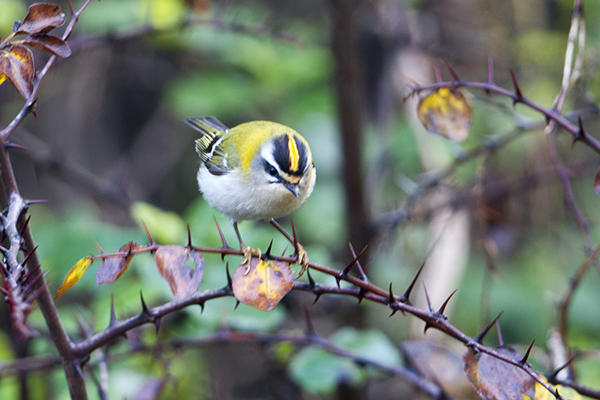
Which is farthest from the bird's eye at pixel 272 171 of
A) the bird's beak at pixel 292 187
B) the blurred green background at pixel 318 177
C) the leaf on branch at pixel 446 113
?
the leaf on branch at pixel 446 113

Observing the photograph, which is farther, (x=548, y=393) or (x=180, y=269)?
(x=548, y=393)

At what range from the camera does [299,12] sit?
723 cm

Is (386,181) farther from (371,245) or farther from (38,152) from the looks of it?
(38,152)

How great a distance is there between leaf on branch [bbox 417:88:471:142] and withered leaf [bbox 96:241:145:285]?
1058mm

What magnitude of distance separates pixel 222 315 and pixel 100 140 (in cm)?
448

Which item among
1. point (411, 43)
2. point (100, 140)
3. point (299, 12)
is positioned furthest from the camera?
point (299, 12)

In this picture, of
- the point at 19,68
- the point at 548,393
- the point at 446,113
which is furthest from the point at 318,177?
the point at 19,68

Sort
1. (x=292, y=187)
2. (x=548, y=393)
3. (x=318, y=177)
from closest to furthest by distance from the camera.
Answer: (x=548, y=393) → (x=292, y=187) → (x=318, y=177)

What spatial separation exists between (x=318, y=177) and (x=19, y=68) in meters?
4.08

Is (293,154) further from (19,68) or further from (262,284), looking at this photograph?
(19,68)

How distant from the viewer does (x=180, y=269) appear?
1331mm

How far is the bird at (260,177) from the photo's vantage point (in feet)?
8.98

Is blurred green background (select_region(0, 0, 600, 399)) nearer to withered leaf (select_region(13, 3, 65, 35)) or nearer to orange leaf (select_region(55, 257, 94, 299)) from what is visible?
orange leaf (select_region(55, 257, 94, 299))

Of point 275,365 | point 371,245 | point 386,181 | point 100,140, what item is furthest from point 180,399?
point 100,140
